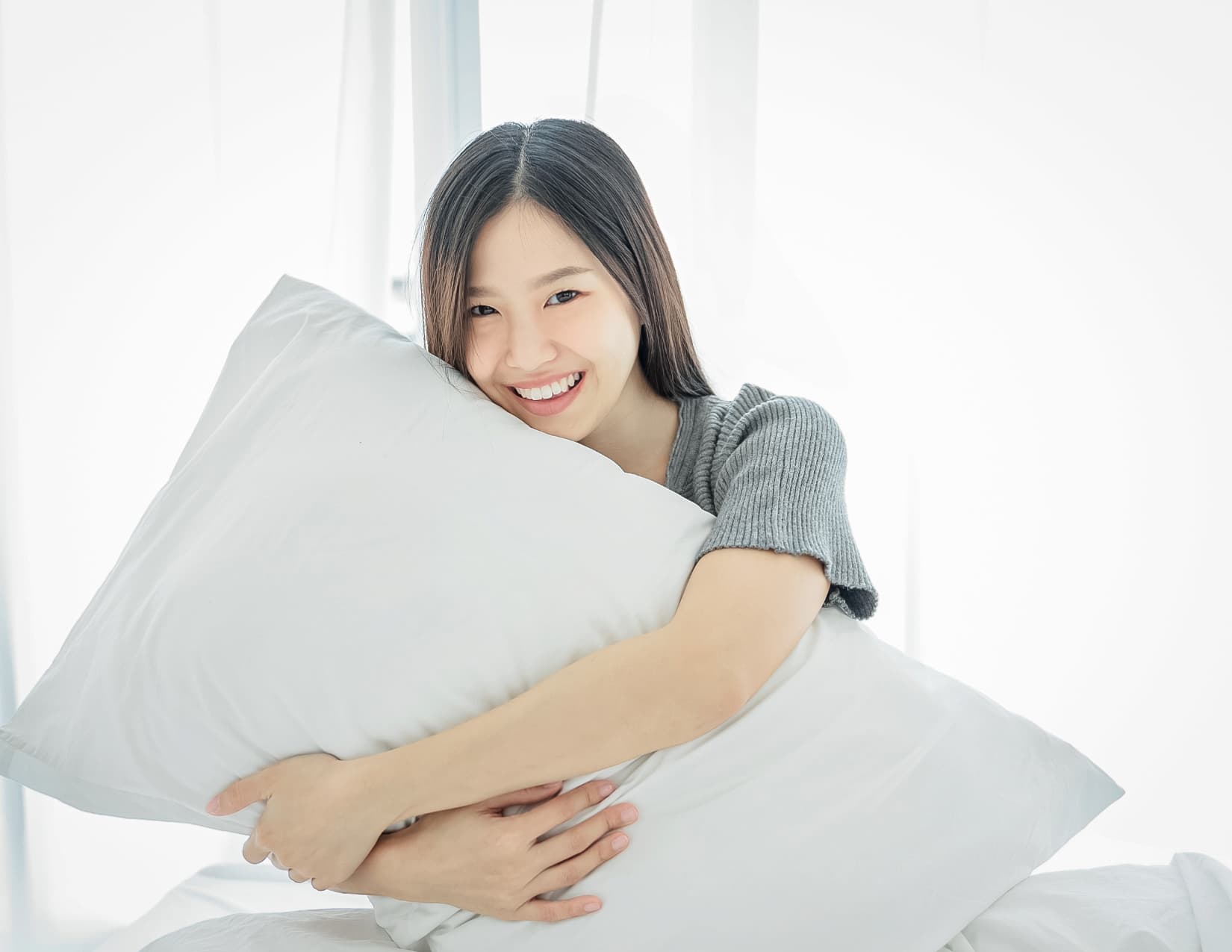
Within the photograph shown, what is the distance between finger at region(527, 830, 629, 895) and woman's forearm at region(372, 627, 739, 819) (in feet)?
0.19

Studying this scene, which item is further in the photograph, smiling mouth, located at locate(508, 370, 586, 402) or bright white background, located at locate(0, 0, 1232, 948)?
bright white background, located at locate(0, 0, 1232, 948)

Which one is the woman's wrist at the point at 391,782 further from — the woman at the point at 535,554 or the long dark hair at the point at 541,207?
the long dark hair at the point at 541,207

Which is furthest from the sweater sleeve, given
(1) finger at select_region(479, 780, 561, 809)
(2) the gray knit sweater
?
(1) finger at select_region(479, 780, 561, 809)

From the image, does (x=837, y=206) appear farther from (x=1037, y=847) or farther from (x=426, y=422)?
(x=1037, y=847)

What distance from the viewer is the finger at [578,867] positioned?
2.37 feet

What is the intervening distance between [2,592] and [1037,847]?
1234 millimetres

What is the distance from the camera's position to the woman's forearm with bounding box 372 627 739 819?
71cm

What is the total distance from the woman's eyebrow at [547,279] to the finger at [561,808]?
471 mm

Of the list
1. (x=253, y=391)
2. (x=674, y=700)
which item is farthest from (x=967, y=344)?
(x=253, y=391)

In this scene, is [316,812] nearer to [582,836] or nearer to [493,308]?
[582,836]

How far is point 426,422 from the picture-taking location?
834 millimetres

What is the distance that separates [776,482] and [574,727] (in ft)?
→ 0.97

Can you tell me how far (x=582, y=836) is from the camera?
73cm

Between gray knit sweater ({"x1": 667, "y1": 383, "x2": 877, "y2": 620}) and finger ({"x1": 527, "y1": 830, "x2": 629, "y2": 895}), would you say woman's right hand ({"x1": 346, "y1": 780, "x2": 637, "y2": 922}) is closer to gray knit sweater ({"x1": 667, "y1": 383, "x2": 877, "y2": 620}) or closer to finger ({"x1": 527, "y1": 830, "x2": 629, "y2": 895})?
finger ({"x1": 527, "y1": 830, "x2": 629, "y2": 895})
